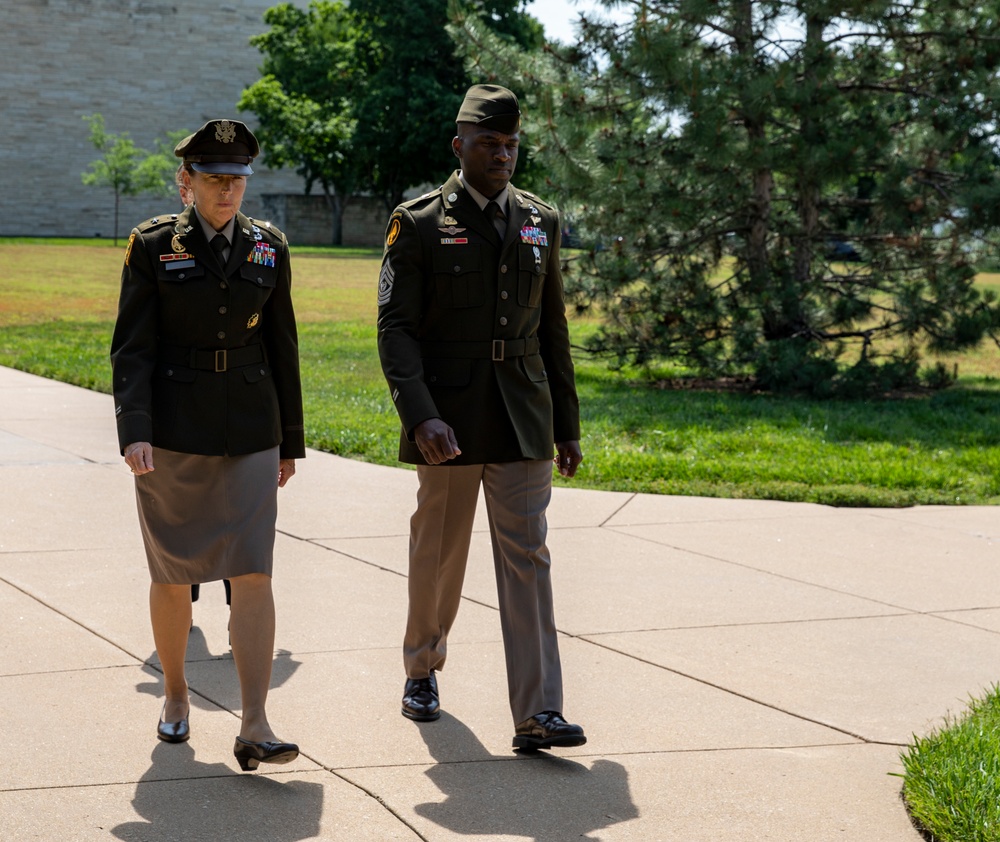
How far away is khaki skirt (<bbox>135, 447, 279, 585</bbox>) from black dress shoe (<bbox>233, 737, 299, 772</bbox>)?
48 centimetres

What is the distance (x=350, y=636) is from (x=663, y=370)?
412 inches

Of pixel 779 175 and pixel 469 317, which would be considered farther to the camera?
pixel 779 175

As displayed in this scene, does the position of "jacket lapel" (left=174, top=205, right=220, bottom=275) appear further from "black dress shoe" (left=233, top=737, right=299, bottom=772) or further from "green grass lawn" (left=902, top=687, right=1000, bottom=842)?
"green grass lawn" (left=902, top=687, right=1000, bottom=842)

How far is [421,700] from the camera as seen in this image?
4.33 m

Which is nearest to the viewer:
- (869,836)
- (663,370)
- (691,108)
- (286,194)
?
(869,836)

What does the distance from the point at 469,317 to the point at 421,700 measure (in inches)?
48.5

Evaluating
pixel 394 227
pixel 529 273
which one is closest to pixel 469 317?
pixel 529 273

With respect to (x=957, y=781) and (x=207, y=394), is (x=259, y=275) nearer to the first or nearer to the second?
(x=207, y=394)

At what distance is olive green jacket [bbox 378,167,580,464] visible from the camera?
412cm

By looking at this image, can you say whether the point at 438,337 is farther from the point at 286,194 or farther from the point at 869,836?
the point at 286,194

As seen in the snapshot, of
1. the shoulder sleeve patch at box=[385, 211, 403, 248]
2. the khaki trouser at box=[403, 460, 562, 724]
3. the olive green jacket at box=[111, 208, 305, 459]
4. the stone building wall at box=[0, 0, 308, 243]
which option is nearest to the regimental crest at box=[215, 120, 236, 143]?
the olive green jacket at box=[111, 208, 305, 459]

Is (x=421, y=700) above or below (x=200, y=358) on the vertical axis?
below

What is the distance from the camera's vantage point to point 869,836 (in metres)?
3.49

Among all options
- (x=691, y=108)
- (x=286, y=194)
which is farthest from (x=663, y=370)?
(x=286, y=194)
